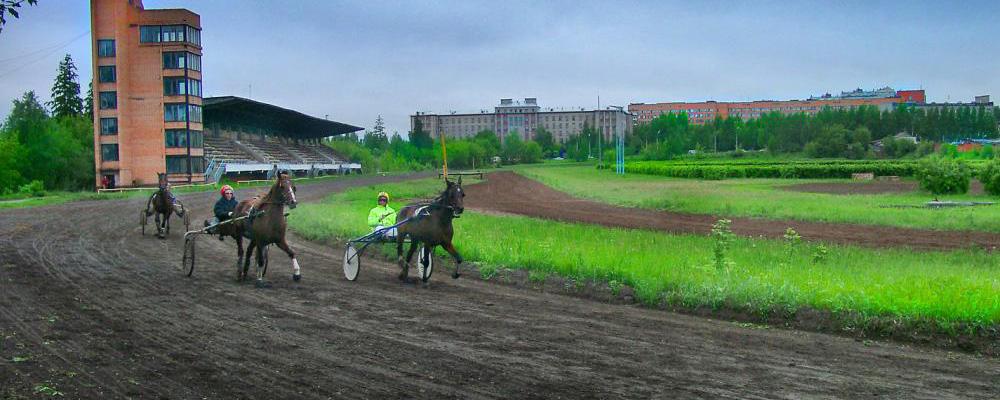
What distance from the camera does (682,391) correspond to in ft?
23.7

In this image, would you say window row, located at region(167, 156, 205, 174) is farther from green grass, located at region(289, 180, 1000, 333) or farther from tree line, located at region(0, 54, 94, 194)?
green grass, located at region(289, 180, 1000, 333)

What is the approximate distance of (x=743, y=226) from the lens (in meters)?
24.9

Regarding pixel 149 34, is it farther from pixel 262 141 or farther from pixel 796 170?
pixel 796 170

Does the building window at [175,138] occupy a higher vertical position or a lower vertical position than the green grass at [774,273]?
higher

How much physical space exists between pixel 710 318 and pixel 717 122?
137 metres

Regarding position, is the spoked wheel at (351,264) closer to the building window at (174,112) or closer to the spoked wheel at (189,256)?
the spoked wheel at (189,256)

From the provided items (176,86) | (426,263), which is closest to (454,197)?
(426,263)

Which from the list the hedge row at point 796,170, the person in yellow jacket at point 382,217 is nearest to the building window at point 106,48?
the hedge row at point 796,170

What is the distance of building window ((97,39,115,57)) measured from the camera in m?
59.5

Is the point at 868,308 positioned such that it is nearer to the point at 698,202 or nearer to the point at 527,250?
the point at 527,250

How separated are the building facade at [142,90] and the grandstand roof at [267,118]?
385 inches

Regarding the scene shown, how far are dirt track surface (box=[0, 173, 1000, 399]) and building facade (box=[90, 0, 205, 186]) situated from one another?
51085mm

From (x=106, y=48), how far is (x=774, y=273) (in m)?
58.8

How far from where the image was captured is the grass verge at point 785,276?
9.97m
